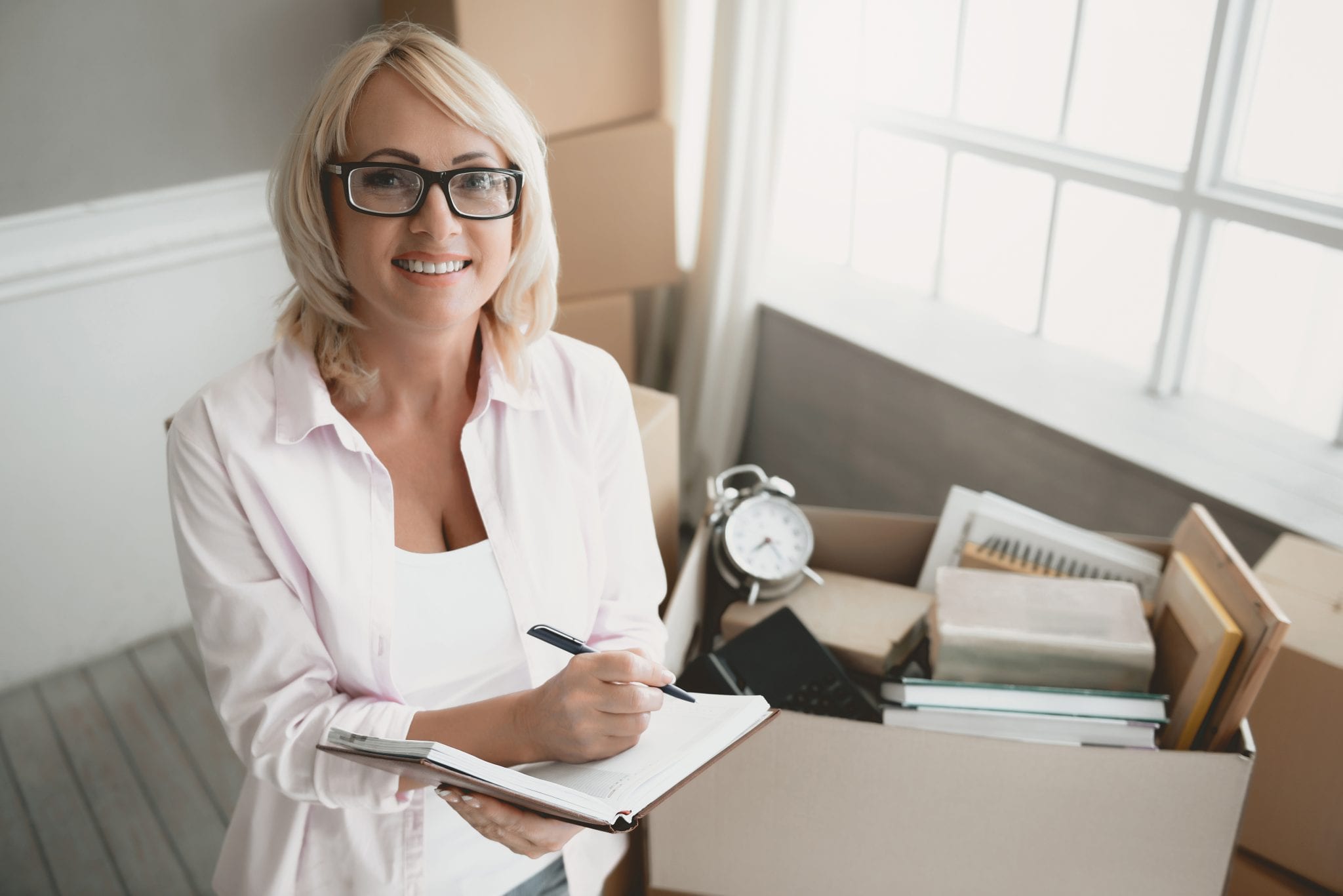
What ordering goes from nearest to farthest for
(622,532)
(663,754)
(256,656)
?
(663,754) → (256,656) → (622,532)

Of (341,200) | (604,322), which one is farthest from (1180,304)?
(341,200)

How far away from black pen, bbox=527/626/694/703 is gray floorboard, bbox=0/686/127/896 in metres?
1.37

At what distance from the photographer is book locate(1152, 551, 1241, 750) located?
126 cm

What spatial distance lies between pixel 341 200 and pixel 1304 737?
1.41 m

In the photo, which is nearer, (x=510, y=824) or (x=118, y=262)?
(x=510, y=824)

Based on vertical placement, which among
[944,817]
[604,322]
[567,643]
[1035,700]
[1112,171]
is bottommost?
[944,817]

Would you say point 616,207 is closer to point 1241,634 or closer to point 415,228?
point 415,228

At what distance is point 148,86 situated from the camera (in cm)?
219

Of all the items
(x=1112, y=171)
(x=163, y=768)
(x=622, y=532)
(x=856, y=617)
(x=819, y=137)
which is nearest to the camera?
(x=622, y=532)

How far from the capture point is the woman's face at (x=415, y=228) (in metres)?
1.08

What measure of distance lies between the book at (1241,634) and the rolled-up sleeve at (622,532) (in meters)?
0.69

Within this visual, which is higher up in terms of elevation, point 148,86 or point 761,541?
point 148,86

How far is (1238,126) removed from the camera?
186 centimetres

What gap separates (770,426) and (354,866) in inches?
70.5
